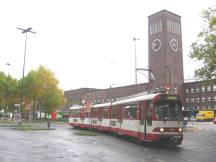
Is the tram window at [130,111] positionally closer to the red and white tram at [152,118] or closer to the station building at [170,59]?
the red and white tram at [152,118]

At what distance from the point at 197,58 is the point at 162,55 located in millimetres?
78301

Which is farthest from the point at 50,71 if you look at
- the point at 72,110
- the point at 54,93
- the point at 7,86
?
the point at 72,110

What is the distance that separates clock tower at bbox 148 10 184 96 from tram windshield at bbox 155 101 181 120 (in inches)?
3402

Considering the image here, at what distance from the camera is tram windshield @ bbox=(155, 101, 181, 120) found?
63.4ft

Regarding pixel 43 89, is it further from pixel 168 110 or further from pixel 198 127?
pixel 168 110

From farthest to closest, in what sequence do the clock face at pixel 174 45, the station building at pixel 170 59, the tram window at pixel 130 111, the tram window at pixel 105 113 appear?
the clock face at pixel 174 45, the station building at pixel 170 59, the tram window at pixel 105 113, the tram window at pixel 130 111

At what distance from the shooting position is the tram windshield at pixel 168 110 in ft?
63.4

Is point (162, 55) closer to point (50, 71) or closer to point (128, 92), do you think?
point (128, 92)

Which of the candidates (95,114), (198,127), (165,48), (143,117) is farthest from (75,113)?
(165,48)

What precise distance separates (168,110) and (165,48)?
90.0 m

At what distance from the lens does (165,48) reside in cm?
10775

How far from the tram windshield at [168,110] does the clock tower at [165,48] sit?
86.4 metres

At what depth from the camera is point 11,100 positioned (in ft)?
244

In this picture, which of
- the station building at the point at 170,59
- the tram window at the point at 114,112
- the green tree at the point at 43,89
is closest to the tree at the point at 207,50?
the tram window at the point at 114,112
